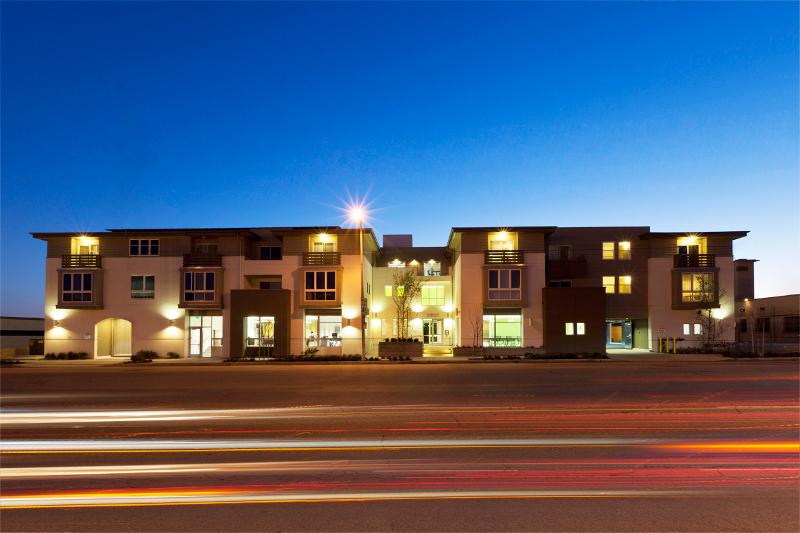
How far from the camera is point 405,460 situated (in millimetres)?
8320

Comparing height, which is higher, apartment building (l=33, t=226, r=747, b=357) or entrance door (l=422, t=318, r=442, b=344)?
apartment building (l=33, t=226, r=747, b=357)

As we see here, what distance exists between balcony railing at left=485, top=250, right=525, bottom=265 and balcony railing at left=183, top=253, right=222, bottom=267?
1898 cm

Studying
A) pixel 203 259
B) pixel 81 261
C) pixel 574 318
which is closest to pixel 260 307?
pixel 203 259

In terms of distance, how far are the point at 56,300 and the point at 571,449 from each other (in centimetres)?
3933

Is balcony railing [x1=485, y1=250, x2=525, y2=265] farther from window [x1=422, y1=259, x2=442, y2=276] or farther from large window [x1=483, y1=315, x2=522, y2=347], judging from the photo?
window [x1=422, y1=259, x2=442, y2=276]

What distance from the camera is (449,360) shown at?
1260 inches

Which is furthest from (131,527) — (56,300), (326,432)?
(56,300)

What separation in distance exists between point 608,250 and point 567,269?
13.3 ft

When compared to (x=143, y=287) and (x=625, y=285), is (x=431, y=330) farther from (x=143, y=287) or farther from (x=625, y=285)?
(x=143, y=287)

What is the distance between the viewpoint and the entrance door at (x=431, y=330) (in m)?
43.6

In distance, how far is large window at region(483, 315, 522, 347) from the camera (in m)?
36.9

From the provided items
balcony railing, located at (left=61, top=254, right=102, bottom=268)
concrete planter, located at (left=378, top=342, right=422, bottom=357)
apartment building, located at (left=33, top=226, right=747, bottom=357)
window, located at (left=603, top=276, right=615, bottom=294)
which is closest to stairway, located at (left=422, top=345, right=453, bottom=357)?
apartment building, located at (left=33, top=226, right=747, bottom=357)

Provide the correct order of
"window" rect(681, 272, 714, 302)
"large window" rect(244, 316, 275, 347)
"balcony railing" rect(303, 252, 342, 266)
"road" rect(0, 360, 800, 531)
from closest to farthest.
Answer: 1. "road" rect(0, 360, 800, 531)
2. "large window" rect(244, 316, 275, 347)
3. "balcony railing" rect(303, 252, 342, 266)
4. "window" rect(681, 272, 714, 302)

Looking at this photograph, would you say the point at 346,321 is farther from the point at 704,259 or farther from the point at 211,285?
the point at 704,259
